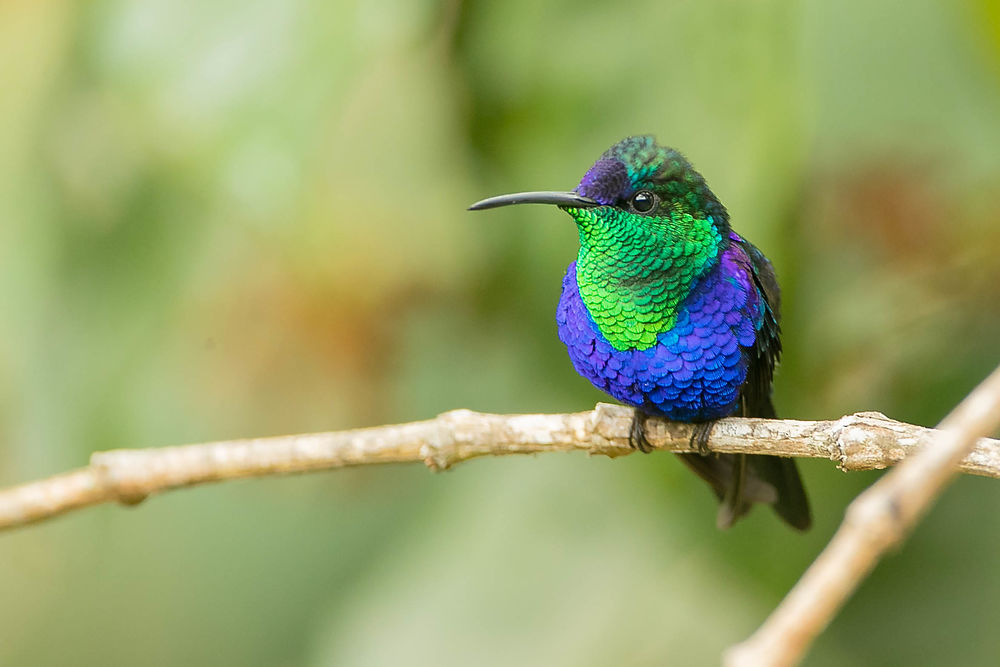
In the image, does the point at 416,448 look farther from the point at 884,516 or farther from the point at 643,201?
the point at 884,516

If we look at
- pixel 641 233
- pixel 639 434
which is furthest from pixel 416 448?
pixel 641 233

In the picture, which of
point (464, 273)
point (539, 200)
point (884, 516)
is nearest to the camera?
point (884, 516)

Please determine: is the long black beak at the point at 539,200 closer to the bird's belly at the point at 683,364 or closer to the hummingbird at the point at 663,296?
the hummingbird at the point at 663,296

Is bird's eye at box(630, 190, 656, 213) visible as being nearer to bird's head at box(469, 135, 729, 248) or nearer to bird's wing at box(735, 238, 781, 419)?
bird's head at box(469, 135, 729, 248)

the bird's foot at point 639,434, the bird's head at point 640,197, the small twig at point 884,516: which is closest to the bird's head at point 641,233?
the bird's head at point 640,197

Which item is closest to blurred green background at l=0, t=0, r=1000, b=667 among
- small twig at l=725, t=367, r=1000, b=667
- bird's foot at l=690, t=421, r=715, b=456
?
bird's foot at l=690, t=421, r=715, b=456

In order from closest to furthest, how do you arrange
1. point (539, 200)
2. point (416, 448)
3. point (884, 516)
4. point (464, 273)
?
point (884, 516) < point (539, 200) < point (416, 448) < point (464, 273)

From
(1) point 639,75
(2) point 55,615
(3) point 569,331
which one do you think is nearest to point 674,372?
(3) point 569,331

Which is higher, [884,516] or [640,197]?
[640,197]
